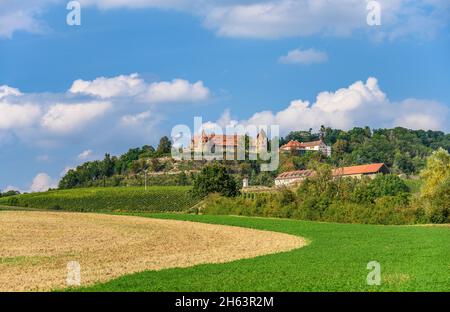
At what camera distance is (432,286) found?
2103 centimetres

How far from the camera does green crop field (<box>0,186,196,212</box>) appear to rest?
129 meters

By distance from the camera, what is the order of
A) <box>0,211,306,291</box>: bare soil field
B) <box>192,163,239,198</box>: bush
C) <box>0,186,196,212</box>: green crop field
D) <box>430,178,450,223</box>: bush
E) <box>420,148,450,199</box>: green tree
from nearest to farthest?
<box>0,211,306,291</box>: bare soil field, <box>430,178,450,223</box>: bush, <box>420,148,450,199</box>: green tree, <box>192,163,239,198</box>: bush, <box>0,186,196,212</box>: green crop field

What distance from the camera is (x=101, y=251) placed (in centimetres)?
3447

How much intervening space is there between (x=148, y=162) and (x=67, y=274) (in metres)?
176

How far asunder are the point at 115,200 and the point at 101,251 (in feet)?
334

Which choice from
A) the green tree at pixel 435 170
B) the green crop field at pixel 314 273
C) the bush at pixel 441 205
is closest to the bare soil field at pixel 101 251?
the green crop field at pixel 314 273

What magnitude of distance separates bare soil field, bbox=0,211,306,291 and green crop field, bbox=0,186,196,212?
7491 centimetres

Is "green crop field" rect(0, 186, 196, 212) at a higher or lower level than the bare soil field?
lower

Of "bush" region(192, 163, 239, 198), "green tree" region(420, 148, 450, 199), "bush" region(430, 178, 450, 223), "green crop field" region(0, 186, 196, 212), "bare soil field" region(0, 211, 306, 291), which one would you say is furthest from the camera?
"green crop field" region(0, 186, 196, 212)

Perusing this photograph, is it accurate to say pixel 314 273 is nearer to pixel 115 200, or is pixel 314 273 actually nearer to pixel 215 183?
pixel 215 183

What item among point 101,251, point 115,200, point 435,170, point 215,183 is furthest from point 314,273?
point 115,200

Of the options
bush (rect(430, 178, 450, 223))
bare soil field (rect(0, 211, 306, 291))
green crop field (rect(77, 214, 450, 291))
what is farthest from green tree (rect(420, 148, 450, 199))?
green crop field (rect(77, 214, 450, 291))

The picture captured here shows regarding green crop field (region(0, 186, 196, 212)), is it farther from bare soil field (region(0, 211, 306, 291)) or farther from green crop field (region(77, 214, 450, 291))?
green crop field (region(77, 214, 450, 291))
